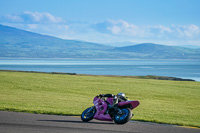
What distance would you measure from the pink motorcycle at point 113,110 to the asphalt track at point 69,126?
0.22 metres

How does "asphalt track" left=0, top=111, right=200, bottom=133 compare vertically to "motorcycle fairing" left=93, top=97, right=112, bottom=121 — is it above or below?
below

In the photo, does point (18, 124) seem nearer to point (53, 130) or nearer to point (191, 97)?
point (53, 130)

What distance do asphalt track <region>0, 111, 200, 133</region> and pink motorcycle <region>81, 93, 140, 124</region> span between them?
0.72 feet

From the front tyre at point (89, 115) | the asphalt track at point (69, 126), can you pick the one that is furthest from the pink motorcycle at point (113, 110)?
the asphalt track at point (69, 126)

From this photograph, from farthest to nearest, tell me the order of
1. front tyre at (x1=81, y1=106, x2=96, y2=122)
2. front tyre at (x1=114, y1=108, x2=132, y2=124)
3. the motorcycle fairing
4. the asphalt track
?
Answer: front tyre at (x1=81, y1=106, x2=96, y2=122) → the motorcycle fairing → front tyre at (x1=114, y1=108, x2=132, y2=124) → the asphalt track

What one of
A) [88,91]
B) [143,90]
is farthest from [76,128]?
Answer: [143,90]

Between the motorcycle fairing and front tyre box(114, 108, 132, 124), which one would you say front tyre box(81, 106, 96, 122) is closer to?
the motorcycle fairing

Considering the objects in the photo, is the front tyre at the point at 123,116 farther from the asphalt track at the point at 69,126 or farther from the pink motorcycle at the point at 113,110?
the asphalt track at the point at 69,126

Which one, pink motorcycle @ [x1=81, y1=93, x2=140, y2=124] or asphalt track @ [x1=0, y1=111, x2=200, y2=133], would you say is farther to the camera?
pink motorcycle @ [x1=81, y1=93, x2=140, y2=124]

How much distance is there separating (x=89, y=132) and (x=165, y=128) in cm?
272

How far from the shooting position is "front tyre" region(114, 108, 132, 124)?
11.4 m

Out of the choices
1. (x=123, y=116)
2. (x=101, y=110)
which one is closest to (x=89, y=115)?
(x=101, y=110)

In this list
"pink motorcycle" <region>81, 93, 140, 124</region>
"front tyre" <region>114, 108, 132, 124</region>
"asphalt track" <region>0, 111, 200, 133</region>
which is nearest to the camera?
"asphalt track" <region>0, 111, 200, 133</region>

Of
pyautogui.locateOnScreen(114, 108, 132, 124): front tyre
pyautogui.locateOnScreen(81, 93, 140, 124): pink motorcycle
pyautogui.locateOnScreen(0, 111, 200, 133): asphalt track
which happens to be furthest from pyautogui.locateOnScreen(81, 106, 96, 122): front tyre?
pyautogui.locateOnScreen(114, 108, 132, 124): front tyre
